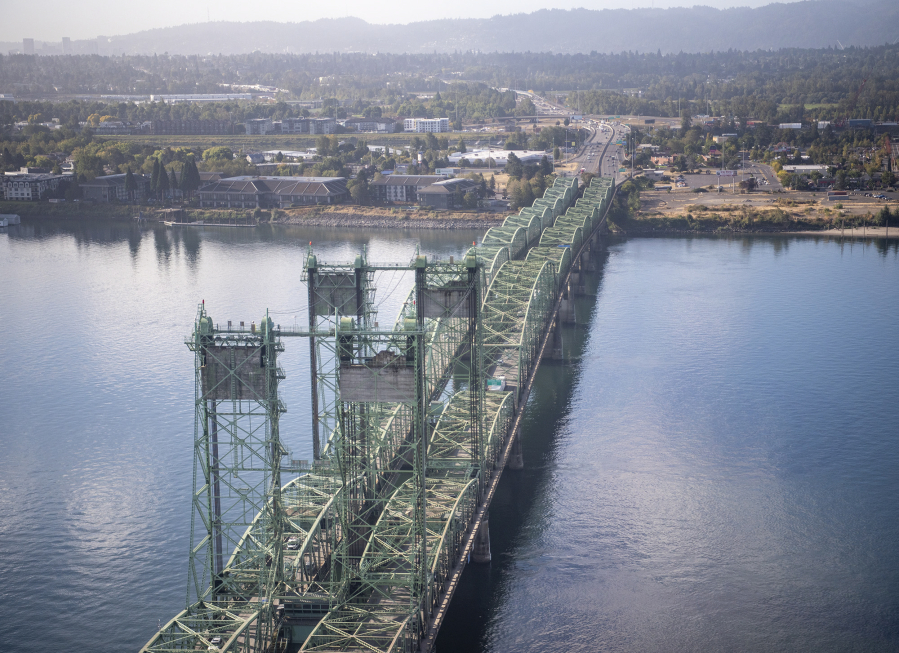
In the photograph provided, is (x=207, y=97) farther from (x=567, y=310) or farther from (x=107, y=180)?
(x=567, y=310)

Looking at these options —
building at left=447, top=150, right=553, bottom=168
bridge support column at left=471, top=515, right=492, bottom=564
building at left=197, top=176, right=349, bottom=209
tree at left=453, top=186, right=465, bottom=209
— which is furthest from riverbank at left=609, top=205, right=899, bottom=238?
bridge support column at left=471, top=515, right=492, bottom=564

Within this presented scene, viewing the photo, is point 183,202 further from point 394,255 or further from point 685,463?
point 685,463

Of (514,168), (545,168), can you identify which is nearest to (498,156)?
(514,168)

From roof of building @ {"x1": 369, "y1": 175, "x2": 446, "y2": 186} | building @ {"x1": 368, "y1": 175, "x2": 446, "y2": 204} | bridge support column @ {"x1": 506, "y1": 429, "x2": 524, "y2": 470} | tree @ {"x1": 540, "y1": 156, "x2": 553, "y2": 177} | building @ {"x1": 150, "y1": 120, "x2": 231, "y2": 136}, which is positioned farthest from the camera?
building @ {"x1": 150, "y1": 120, "x2": 231, "y2": 136}

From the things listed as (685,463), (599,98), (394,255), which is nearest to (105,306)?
(394,255)

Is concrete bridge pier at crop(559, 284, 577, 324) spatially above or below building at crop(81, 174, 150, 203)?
below

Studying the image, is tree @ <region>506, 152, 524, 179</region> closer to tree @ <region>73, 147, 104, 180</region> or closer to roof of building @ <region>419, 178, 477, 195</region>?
roof of building @ <region>419, 178, 477, 195</region>
